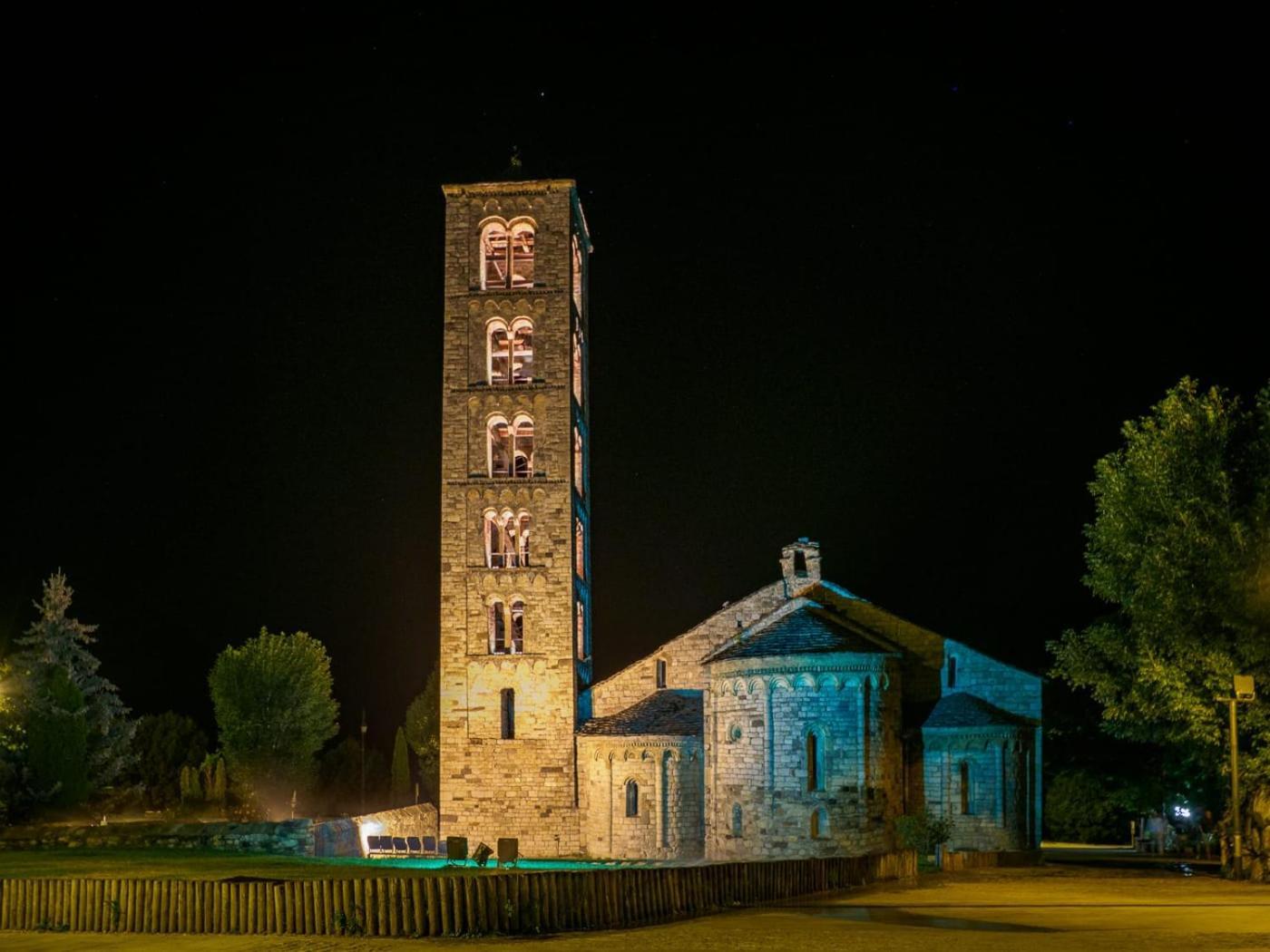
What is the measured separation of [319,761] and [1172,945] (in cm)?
6446

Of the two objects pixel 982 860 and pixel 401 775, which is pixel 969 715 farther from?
pixel 401 775

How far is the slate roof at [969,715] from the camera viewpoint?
132 feet

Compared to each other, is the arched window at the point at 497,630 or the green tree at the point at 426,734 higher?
the arched window at the point at 497,630

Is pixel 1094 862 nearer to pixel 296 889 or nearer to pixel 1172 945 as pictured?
pixel 1172 945

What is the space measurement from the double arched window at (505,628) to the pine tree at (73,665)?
15.8 m

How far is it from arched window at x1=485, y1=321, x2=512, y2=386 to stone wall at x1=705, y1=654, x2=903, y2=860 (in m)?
12.2

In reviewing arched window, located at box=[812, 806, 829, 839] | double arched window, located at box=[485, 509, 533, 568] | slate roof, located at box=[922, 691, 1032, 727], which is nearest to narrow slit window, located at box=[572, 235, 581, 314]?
double arched window, located at box=[485, 509, 533, 568]

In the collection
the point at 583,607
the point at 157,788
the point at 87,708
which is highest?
the point at 583,607

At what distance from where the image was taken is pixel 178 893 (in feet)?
69.2

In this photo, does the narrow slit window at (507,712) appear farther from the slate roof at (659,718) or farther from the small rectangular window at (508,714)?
the slate roof at (659,718)

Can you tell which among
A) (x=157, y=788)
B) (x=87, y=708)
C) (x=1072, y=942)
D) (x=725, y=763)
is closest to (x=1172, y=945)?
(x=1072, y=942)

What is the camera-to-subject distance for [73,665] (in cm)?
5219

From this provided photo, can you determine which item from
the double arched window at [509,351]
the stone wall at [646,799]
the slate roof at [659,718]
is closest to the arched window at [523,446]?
the double arched window at [509,351]

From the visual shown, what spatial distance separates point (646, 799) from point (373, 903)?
2203cm
